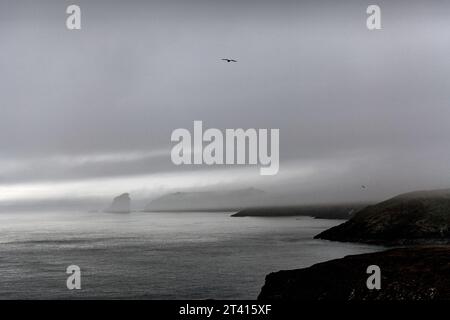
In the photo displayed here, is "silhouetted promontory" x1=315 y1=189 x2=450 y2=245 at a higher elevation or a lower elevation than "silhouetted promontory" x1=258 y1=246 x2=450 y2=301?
lower

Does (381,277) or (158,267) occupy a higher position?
(381,277)

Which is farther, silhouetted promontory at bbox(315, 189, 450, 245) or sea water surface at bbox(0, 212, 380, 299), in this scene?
silhouetted promontory at bbox(315, 189, 450, 245)

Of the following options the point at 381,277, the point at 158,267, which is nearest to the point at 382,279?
the point at 381,277

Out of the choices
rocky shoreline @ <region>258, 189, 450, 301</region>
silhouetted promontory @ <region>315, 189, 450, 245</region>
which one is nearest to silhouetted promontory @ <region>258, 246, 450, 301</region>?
rocky shoreline @ <region>258, 189, 450, 301</region>

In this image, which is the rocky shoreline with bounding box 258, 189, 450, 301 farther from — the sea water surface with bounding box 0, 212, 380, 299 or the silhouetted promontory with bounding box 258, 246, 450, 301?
the sea water surface with bounding box 0, 212, 380, 299

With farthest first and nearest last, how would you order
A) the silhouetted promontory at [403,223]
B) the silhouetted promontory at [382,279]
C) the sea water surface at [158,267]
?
the silhouetted promontory at [403,223], the sea water surface at [158,267], the silhouetted promontory at [382,279]

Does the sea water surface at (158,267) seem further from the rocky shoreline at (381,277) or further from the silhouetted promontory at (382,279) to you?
the silhouetted promontory at (382,279)

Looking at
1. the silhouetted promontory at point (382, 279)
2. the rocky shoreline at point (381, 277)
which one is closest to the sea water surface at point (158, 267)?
the rocky shoreline at point (381, 277)

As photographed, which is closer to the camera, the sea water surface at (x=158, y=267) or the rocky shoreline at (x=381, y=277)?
the rocky shoreline at (x=381, y=277)

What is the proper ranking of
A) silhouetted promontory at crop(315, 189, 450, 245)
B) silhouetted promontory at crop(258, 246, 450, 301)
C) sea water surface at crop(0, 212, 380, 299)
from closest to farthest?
silhouetted promontory at crop(258, 246, 450, 301)
sea water surface at crop(0, 212, 380, 299)
silhouetted promontory at crop(315, 189, 450, 245)

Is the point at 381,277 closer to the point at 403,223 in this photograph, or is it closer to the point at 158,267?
the point at 158,267

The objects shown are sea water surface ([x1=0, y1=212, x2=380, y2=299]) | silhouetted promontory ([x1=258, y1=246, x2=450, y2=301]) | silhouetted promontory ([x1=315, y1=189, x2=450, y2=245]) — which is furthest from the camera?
silhouetted promontory ([x1=315, y1=189, x2=450, y2=245])
